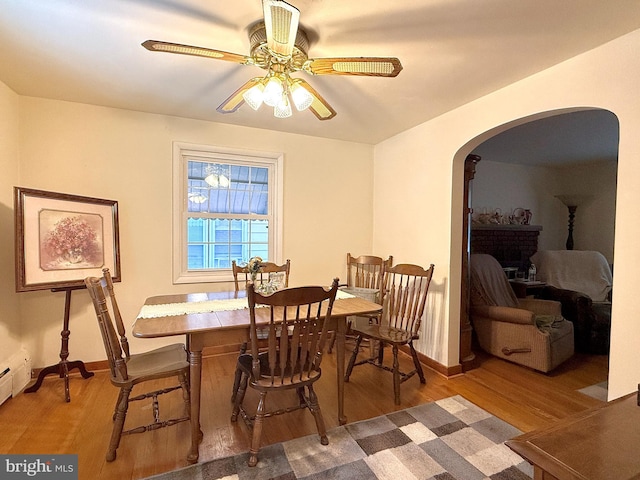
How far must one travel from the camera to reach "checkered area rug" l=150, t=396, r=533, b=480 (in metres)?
1.64

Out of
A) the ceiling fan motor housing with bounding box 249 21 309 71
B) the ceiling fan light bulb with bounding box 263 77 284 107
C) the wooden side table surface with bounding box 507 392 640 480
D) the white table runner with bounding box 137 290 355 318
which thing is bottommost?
the wooden side table surface with bounding box 507 392 640 480

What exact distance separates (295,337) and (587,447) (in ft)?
3.99

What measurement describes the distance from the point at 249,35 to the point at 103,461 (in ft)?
8.32

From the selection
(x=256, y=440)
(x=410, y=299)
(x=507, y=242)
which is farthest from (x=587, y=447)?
(x=507, y=242)

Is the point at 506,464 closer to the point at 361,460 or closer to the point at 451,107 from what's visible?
the point at 361,460

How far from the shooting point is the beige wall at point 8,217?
2.36m

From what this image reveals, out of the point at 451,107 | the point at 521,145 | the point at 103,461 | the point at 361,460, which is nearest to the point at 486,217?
the point at 521,145

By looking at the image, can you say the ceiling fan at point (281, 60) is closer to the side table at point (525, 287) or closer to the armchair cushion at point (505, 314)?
the armchair cushion at point (505, 314)

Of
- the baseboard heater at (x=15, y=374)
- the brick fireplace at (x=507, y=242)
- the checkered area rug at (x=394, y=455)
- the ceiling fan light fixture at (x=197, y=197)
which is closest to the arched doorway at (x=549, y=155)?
the brick fireplace at (x=507, y=242)

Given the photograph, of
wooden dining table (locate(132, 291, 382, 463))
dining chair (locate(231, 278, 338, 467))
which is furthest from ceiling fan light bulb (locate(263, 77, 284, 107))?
wooden dining table (locate(132, 291, 382, 463))

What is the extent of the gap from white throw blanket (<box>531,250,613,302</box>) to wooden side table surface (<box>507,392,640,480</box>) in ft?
12.2

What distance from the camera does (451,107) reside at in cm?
272

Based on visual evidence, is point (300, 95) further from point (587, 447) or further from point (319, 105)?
point (587, 447)

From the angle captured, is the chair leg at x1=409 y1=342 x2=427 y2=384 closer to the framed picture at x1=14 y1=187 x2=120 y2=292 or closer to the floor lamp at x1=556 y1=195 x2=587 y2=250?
the framed picture at x1=14 y1=187 x2=120 y2=292
